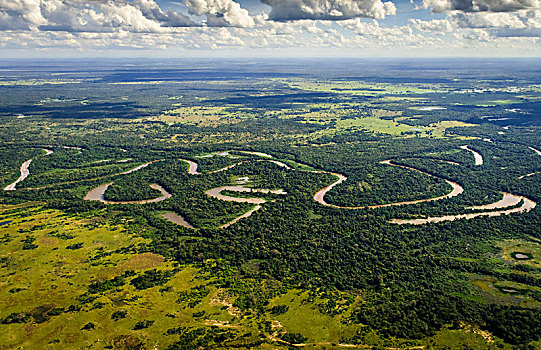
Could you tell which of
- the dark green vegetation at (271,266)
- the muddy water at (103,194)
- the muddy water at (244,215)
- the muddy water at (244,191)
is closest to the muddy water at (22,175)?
the dark green vegetation at (271,266)

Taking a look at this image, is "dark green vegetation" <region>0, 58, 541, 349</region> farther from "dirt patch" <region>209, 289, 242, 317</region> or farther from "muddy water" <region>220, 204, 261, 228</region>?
"muddy water" <region>220, 204, 261, 228</region>

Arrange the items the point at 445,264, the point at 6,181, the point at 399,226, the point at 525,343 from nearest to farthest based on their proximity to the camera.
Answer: the point at 525,343 < the point at 445,264 < the point at 399,226 < the point at 6,181

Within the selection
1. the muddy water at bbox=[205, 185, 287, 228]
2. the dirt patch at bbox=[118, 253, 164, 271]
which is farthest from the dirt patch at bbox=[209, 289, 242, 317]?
the muddy water at bbox=[205, 185, 287, 228]

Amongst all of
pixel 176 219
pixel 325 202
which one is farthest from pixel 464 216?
pixel 176 219

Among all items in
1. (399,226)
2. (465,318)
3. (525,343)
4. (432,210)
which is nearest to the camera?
(525,343)

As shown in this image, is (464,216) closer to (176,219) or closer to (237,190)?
(237,190)

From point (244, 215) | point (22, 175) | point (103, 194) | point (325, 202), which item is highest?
point (325, 202)

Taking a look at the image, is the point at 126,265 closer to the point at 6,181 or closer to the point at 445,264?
the point at 445,264

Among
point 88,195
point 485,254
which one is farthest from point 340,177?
point 88,195

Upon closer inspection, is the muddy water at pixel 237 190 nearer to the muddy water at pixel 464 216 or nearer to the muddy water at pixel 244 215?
the muddy water at pixel 244 215
